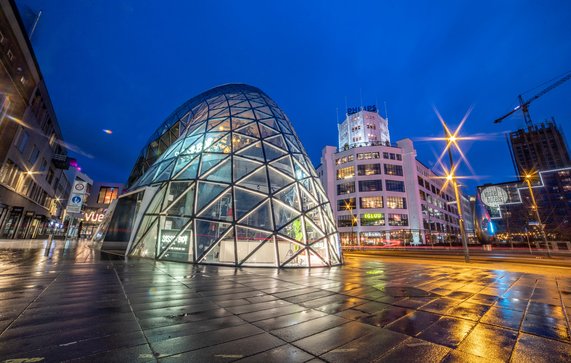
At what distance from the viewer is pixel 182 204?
13.6 m

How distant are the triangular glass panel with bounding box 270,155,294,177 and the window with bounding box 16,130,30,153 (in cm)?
3516

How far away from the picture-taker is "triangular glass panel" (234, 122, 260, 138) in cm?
1723

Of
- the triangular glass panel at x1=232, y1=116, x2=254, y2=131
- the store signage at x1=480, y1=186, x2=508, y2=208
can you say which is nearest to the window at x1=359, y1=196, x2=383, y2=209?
the store signage at x1=480, y1=186, x2=508, y2=208

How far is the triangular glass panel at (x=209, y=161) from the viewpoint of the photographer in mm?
14570

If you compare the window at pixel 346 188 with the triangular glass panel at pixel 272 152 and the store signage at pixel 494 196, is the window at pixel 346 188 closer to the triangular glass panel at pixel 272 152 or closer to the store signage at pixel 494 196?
the store signage at pixel 494 196

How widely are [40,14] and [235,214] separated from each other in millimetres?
48487

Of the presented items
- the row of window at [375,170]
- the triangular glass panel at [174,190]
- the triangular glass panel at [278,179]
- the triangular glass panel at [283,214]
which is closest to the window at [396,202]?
the row of window at [375,170]

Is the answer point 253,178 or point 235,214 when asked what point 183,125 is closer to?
point 253,178

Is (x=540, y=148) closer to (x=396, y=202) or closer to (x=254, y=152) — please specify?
(x=396, y=202)

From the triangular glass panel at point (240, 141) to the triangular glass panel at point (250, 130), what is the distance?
1.34 feet

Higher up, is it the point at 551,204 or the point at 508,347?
the point at 551,204

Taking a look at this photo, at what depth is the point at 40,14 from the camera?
34938 mm

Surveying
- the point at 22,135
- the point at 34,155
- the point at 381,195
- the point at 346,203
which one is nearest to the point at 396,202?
the point at 381,195

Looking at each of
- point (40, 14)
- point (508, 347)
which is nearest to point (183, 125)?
point (508, 347)
